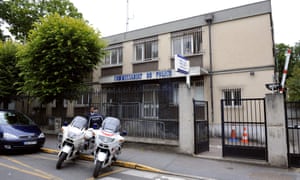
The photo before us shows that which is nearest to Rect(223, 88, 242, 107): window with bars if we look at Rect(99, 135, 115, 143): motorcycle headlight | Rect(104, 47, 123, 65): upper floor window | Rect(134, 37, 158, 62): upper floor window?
Rect(134, 37, 158, 62): upper floor window

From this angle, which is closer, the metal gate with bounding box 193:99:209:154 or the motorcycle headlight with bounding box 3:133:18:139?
the motorcycle headlight with bounding box 3:133:18:139

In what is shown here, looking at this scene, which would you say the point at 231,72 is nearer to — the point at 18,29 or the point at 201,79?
the point at 201,79

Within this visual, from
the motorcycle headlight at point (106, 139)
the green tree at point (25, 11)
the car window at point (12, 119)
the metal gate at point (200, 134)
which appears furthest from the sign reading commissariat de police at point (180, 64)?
the green tree at point (25, 11)

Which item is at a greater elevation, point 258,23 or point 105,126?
point 258,23

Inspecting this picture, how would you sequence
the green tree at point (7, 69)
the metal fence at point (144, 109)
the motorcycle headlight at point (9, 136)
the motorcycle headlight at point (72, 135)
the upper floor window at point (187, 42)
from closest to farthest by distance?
the motorcycle headlight at point (72, 135) → the motorcycle headlight at point (9, 136) → the metal fence at point (144, 109) → the upper floor window at point (187, 42) → the green tree at point (7, 69)

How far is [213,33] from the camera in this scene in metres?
12.3

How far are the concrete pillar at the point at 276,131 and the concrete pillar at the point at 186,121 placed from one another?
100 inches

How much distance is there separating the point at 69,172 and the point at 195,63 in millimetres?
9564

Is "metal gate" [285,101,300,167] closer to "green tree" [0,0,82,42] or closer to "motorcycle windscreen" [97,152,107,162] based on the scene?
"motorcycle windscreen" [97,152,107,162]

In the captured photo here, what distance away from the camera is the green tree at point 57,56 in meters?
10.7

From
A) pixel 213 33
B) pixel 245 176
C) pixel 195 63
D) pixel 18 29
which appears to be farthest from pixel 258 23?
pixel 18 29

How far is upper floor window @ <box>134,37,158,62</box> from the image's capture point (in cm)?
1434

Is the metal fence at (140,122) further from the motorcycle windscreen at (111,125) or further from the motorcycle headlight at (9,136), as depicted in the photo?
the motorcycle headlight at (9,136)

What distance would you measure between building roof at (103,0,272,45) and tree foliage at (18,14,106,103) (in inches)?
169
